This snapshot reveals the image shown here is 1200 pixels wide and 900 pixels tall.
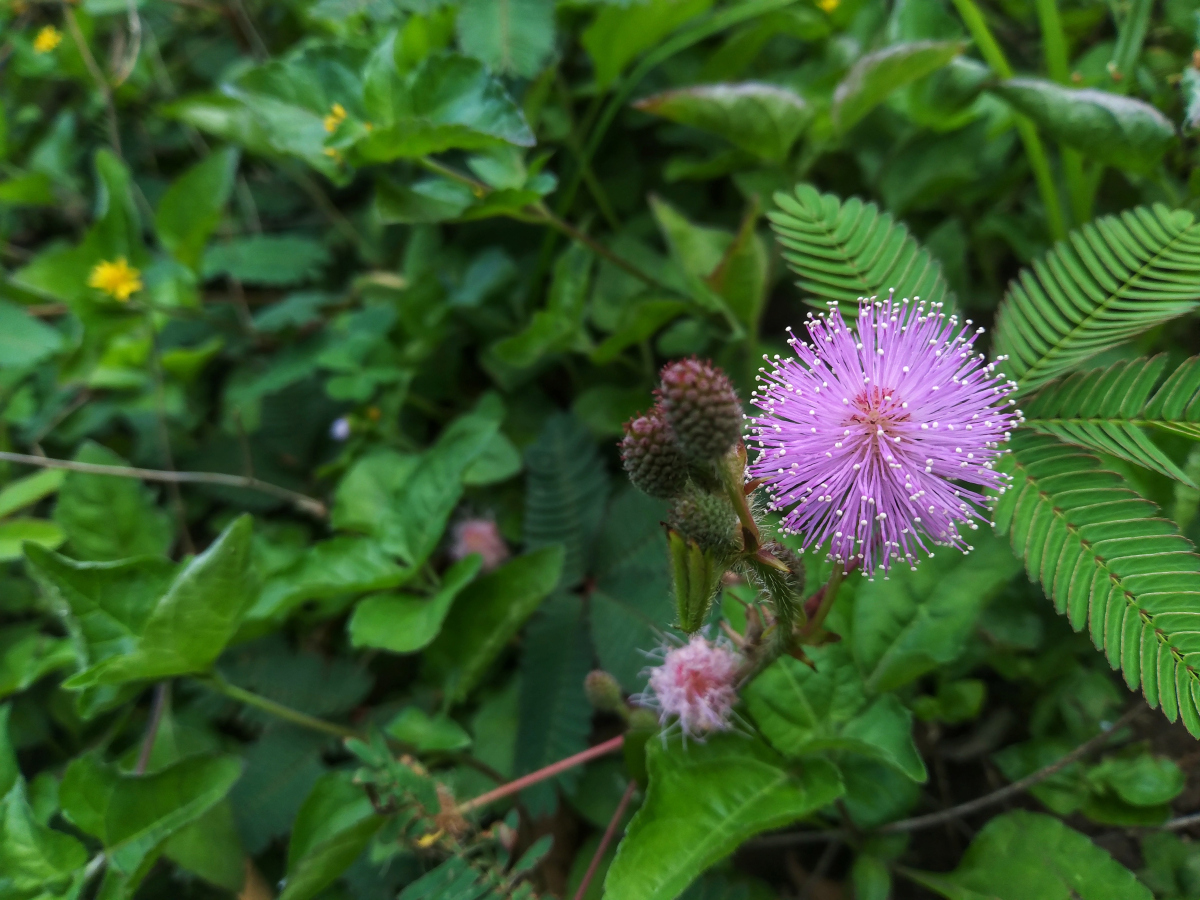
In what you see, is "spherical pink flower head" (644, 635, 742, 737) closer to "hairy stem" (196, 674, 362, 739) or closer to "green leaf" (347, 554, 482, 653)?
"green leaf" (347, 554, 482, 653)

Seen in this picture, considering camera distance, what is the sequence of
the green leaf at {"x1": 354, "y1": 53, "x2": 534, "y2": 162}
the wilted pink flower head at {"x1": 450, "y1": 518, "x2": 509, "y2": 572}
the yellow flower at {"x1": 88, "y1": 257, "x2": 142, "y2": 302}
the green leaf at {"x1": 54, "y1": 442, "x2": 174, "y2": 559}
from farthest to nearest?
the yellow flower at {"x1": 88, "y1": 257, "x2": 142, "y2": 302}
the wilted pink flower head at {"x1": 450, "y1": 518, "x2": 509, "y2": 572}
the green leaf at {"x1": 54, "y1": 442, "x2": 174, "y2": 559}
the green leaf at {"x1": 354, "y1": 53, "x2": 534, "y2": 162}

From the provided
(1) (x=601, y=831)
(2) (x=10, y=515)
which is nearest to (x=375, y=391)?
(2) (x=10, y=515)

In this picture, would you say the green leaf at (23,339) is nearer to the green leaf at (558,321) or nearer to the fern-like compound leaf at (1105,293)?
the green leaf at (558,321)

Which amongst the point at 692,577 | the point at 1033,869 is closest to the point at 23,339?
the point at 692,577

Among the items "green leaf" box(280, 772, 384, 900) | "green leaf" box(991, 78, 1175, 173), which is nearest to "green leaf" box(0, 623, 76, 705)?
"green leaf" box(280, 772, 384, 900)

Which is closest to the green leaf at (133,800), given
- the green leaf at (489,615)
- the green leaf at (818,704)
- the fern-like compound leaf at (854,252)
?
the green leaf at (489,615)

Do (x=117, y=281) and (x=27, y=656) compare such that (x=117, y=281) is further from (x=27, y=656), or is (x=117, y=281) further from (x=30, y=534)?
(x=27, y=656)
